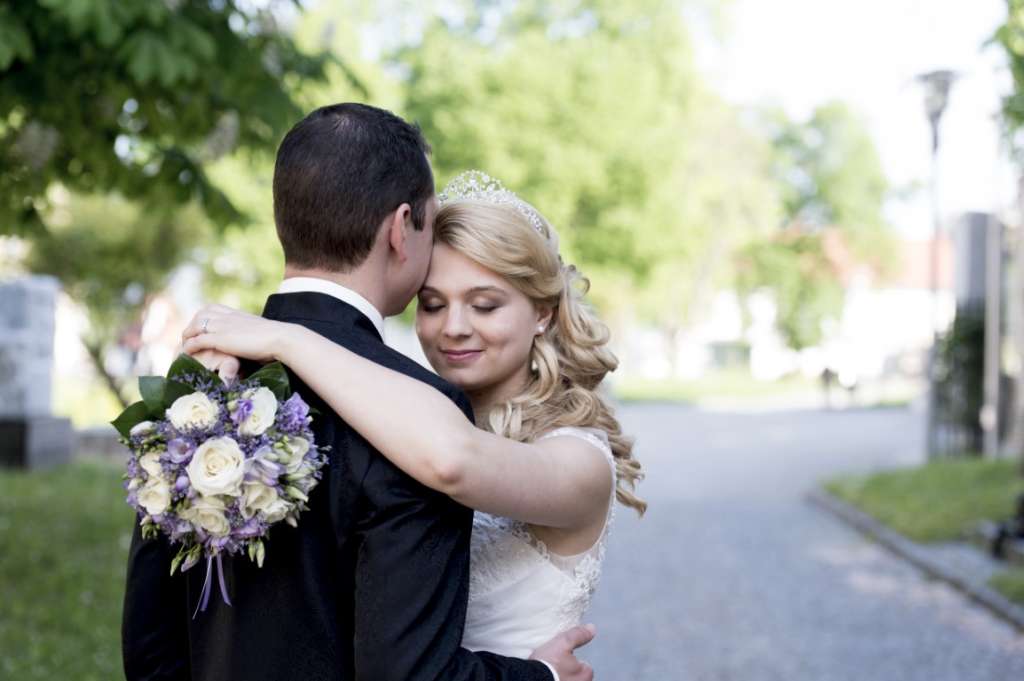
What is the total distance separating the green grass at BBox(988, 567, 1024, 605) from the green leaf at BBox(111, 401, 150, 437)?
7780 millimetres

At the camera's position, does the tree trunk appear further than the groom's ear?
Yes

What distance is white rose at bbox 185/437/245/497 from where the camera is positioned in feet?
5.87

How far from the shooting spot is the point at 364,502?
188 centimetres

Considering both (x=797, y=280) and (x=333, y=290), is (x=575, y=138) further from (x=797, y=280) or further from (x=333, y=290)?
(x=797, y=280)

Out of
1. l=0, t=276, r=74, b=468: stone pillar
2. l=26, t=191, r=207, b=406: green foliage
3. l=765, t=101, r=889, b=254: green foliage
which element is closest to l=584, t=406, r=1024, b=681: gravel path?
l=0, t=276, r=74, b=468: stone pillar

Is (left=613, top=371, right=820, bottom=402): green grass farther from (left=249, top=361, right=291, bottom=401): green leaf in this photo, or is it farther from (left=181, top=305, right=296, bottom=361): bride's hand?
(left=249, top=361, right=291, bottom=401): green leaf

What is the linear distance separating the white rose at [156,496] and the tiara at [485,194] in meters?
0.98

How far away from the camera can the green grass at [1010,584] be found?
8430 millimetres

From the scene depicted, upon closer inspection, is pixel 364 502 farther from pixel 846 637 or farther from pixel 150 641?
pixel 846 637

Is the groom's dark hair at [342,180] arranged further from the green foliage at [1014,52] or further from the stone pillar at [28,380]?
the stone pillar at [28,380]

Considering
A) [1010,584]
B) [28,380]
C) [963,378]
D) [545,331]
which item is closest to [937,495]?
[1010,584]

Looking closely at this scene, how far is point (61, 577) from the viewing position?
8.37m

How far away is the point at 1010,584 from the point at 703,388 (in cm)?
3796

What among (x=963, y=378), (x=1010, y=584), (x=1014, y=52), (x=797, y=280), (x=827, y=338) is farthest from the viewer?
(x=827, y=338)
